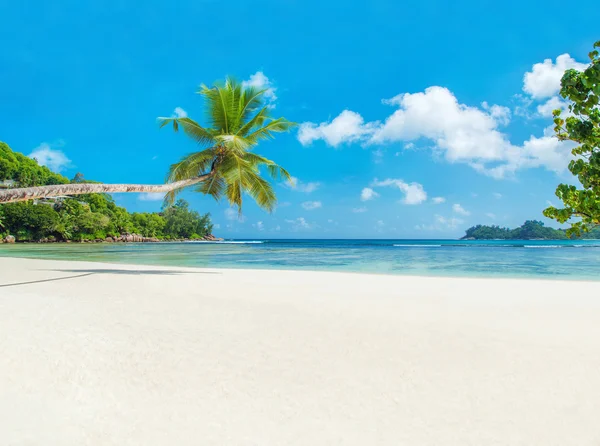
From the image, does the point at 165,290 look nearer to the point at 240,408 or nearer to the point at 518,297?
the point at 240,408

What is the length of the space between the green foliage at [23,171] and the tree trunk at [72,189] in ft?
177

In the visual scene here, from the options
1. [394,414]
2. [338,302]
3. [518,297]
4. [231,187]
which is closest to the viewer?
[394,414]

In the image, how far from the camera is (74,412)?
2455mm

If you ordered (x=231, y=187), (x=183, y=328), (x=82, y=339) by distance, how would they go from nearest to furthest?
(x=82, y=339) < (x=183, y=328) < (x=231, y=187)

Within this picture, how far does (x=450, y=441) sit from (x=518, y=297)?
6149mm

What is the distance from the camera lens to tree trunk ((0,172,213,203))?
20.8ft

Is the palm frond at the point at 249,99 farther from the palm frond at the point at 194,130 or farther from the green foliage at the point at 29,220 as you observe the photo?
the green foliage at the point at 29,220

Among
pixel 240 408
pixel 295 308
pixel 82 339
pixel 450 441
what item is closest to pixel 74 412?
pixel 240 408

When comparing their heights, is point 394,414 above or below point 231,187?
below

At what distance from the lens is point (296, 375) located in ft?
10.0

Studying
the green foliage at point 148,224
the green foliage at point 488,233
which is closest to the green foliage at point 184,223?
the green foliage at point 148,224

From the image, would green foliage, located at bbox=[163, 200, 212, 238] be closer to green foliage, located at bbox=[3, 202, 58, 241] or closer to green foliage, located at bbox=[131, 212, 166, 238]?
green foliage, located at bbox=[131, 212, 166, 238]

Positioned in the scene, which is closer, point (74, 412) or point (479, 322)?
point (74, 412)

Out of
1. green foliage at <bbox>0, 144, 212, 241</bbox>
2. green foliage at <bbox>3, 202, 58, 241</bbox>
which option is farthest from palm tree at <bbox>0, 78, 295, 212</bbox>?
green foliage at <bbox>3, 202, 58, 241</bbox>
